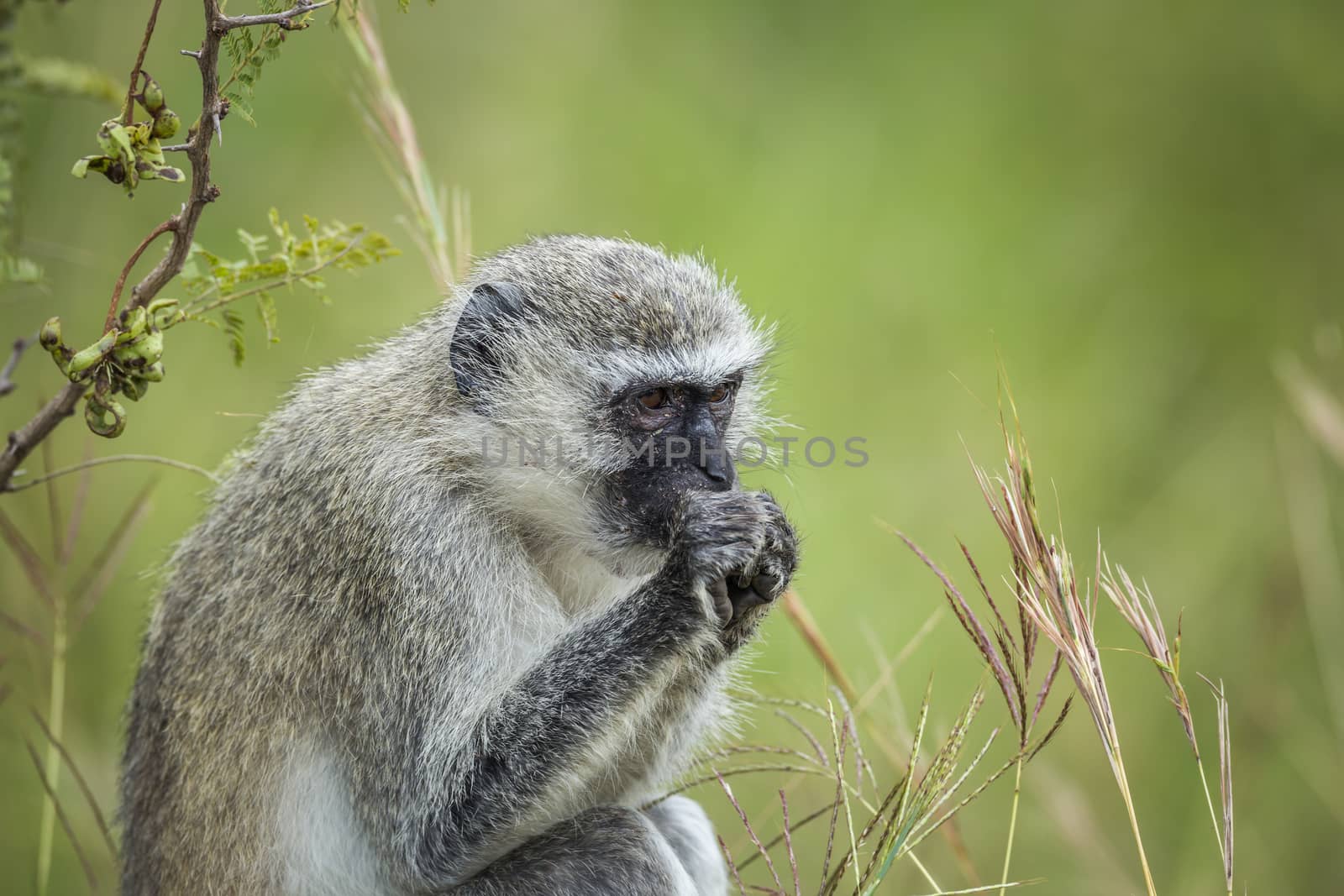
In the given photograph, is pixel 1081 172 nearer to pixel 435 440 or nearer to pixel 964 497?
pixel 964 497

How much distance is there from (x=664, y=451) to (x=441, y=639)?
3.10ft

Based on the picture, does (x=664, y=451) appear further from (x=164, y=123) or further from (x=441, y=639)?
(x=164, y=123)

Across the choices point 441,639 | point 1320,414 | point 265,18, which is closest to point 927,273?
point 1320,414

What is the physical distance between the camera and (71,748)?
550cm

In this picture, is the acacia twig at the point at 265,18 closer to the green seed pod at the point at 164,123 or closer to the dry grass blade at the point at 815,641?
the green seed pod at the point at 164,123

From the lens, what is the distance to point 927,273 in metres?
8.43

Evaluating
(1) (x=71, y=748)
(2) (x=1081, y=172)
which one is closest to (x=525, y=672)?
(1) (x=71, y=748)

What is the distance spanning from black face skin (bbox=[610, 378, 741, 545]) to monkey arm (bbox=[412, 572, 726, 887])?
0.38 metres

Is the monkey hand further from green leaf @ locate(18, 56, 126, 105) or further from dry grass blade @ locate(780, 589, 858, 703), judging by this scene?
green leaf @ locate(18, 56, 126, 105)

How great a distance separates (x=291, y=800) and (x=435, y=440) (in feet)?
3.89

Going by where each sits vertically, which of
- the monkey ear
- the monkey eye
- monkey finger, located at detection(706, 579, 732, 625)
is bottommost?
monkey finger, located at detection(706, 579, 732, 625)

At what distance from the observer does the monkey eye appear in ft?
13.3

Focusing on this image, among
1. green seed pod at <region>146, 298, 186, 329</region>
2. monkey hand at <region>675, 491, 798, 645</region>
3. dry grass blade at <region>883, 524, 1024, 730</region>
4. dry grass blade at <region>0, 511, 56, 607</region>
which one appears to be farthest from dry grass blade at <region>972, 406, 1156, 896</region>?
dry grass blade at <region>0, 511, 56, 607</region>

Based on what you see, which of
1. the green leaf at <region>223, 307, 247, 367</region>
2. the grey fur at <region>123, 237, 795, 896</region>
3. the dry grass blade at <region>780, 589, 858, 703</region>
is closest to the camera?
the green leaf at <region>223, 307, 247, 367</region>
